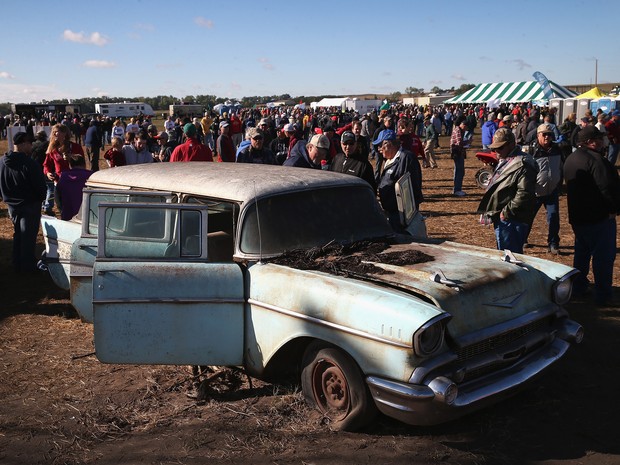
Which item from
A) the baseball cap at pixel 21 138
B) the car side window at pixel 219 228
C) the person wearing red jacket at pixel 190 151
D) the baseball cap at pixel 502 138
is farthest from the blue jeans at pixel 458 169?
the car side window at pixel 219 228

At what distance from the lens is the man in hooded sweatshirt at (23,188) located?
8125mm

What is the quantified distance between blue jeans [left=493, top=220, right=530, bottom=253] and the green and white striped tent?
37.6 meters

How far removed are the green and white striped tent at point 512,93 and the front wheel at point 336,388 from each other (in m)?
40.5

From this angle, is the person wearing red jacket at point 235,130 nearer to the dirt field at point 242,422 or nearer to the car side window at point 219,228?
the dirt field at point 242,422

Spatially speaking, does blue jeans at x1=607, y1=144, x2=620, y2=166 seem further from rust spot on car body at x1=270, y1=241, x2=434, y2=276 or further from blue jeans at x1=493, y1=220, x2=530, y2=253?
rust spot on car body at x1=270, y1=241, x2=434, y2=276

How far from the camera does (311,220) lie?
498cm

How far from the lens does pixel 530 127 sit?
1753 cm

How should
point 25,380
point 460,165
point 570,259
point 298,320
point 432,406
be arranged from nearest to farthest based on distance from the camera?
1. point 432,406
2. point 298,320
3. point 25,380
4. point 570,259
5. point 460,165

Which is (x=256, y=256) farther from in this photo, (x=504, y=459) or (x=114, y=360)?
(x=504, y=459)

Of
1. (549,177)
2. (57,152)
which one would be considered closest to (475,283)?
(549,177)

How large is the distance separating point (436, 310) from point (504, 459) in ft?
3.39

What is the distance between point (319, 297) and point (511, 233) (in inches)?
119

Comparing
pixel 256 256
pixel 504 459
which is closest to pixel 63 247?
pixel 256 256

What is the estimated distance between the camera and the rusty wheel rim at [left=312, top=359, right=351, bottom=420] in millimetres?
4129
